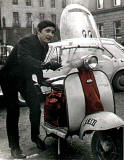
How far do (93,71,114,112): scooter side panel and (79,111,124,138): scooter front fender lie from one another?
38cm

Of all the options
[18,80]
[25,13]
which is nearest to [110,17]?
[25,13]

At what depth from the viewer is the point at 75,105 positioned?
14.6ft

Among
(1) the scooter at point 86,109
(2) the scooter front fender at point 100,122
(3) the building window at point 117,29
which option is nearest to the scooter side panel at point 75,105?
(1) the scooter at point 86,109

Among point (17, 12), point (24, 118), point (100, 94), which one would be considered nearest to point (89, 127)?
point (100, 94)

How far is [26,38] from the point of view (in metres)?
4.79

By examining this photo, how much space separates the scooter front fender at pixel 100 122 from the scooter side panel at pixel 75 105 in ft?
0.40

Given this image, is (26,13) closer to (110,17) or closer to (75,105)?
(110,17)

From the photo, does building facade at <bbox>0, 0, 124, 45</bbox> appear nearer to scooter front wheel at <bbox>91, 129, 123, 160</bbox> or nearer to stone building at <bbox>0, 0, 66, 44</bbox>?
stone building at <bbox>0, 0, 66, 44</bbox>

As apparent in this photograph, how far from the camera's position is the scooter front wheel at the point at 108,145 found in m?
3.95

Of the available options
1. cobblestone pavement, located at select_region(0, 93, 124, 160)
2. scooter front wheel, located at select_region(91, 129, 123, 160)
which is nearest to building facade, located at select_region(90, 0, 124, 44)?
cobblestone pavement, located at select_region(0, 93, 124, 160)

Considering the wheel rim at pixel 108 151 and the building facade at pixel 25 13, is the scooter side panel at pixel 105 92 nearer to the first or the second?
the wheel rim at pixel 108 151

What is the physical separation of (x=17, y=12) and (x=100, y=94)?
53346mm

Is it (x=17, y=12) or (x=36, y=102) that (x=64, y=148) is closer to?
(x=36, y=102)

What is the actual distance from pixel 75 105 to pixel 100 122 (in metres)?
0.53
